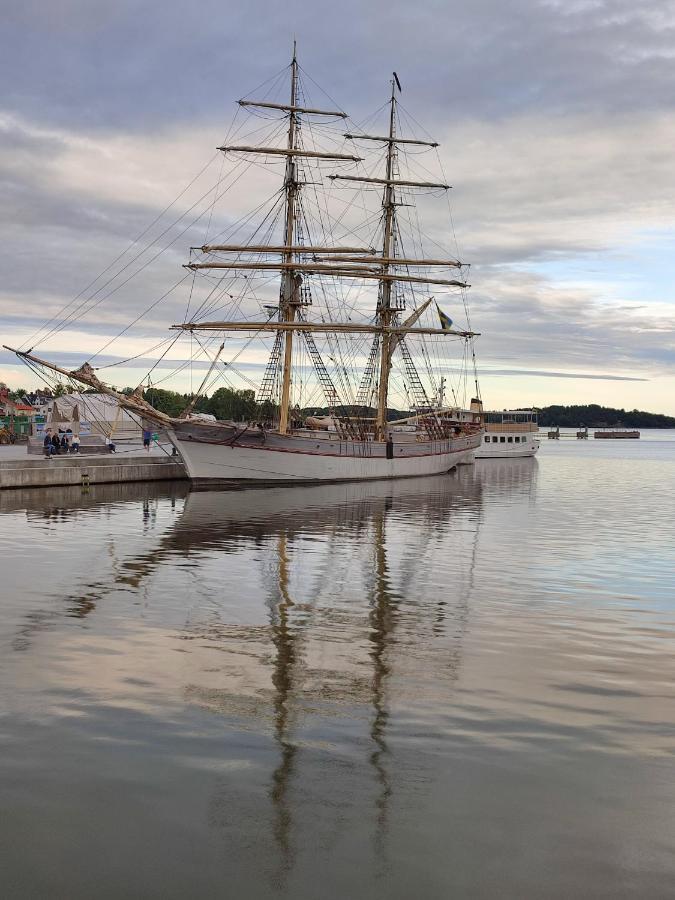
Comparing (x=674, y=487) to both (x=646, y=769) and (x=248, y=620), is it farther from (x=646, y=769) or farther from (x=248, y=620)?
(x=646, y=769)

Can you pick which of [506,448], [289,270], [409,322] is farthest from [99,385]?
[506,448]

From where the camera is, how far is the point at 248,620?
13727 mm

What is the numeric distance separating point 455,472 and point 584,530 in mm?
42471

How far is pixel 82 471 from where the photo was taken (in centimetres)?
3934

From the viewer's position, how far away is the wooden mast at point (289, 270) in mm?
52250

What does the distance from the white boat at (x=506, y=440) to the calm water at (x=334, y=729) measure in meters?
86.3

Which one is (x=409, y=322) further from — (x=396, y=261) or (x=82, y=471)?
(x=82, y=471)

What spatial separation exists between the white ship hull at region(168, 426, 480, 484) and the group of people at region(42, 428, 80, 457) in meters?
6.53

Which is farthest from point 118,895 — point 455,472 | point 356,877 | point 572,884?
point 455,472

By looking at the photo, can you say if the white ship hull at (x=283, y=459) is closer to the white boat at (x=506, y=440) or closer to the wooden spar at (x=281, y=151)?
the wooden spar at (x=281, y=151)

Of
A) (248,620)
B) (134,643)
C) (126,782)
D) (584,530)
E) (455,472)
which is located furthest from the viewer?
(455,472)

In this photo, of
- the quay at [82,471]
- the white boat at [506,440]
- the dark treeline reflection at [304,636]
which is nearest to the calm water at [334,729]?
the dark treeline reflection at [304,636]

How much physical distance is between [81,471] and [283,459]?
12.6m

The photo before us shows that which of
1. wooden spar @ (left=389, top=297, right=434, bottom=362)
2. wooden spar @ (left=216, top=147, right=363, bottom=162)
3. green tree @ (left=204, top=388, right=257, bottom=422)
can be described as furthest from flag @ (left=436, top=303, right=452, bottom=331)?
green tree @ (left=204, top=388, right=257, bottom=422)
